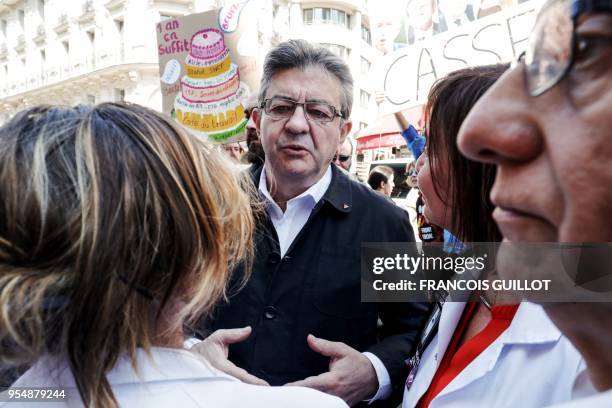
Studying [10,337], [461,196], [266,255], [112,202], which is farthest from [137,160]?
[266,255]

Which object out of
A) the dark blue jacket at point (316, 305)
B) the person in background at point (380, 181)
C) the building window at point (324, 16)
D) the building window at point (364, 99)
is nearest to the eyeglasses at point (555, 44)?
the dark blue jacket at point (316, 305)

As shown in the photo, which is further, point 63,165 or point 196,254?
point 196,254

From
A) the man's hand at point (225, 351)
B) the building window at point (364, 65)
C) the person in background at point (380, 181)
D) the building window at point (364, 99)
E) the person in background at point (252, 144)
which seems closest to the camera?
the man's hand at point (225, 351)

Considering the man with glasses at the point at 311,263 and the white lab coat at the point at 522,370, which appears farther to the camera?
the man with glasses at the point at 311,263

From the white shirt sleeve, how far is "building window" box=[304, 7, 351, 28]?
22833mm

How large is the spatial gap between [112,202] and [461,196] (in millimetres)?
758

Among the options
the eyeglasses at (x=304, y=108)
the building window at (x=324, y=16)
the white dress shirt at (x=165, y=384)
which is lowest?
the white dress shirt at (x=165, y=384)

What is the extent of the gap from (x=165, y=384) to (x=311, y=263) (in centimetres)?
98

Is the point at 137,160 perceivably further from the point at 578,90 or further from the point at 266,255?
the point at 266,255

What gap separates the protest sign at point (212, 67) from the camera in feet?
12.2

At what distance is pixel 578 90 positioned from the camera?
31cm

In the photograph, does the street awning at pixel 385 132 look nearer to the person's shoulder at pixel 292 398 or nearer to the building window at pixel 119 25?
the person's shoulder at pixel 292 398

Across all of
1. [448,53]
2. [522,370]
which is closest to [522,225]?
[522,370]

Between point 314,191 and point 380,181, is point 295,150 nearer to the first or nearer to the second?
point 314,191
